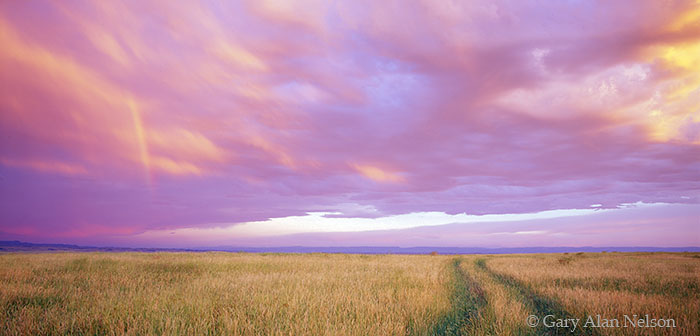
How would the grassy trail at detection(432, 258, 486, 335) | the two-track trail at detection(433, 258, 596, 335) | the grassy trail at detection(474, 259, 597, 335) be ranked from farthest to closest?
1. the grassy trail at detection(432, 258, 486, 335)
2. the grassy trail at detection(474, 259, 597, 335)
3. the two-track trail at detection(433, 258, 596, 335)

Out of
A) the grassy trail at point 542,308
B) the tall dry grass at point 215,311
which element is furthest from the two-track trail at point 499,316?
the tall dry grass at point 215,311

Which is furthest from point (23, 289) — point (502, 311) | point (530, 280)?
point (530, 280)

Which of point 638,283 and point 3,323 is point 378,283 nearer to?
point 3,323

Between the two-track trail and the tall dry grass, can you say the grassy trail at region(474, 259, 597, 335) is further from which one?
the tall dry grass

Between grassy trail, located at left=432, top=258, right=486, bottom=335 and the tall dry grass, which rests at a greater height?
the tall dry grass

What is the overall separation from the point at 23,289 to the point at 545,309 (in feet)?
47.5

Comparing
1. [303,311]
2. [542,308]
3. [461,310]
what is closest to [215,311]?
[303,311]

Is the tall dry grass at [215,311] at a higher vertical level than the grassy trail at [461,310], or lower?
higher

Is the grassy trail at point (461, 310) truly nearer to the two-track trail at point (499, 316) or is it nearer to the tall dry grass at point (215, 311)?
the two-track trail at point (499, 316)

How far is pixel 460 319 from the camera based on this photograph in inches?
289

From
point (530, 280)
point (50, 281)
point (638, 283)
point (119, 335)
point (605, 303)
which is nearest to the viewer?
point (119, 335)

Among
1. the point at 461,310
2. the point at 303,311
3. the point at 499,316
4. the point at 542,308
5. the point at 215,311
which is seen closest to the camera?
the point at 499,316

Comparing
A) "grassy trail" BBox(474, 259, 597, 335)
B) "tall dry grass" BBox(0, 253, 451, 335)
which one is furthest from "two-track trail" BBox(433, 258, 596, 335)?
"tall dry grass" BBox(0, 253, 451, 335)

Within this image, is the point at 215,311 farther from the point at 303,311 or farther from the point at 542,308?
the point at 542,308
